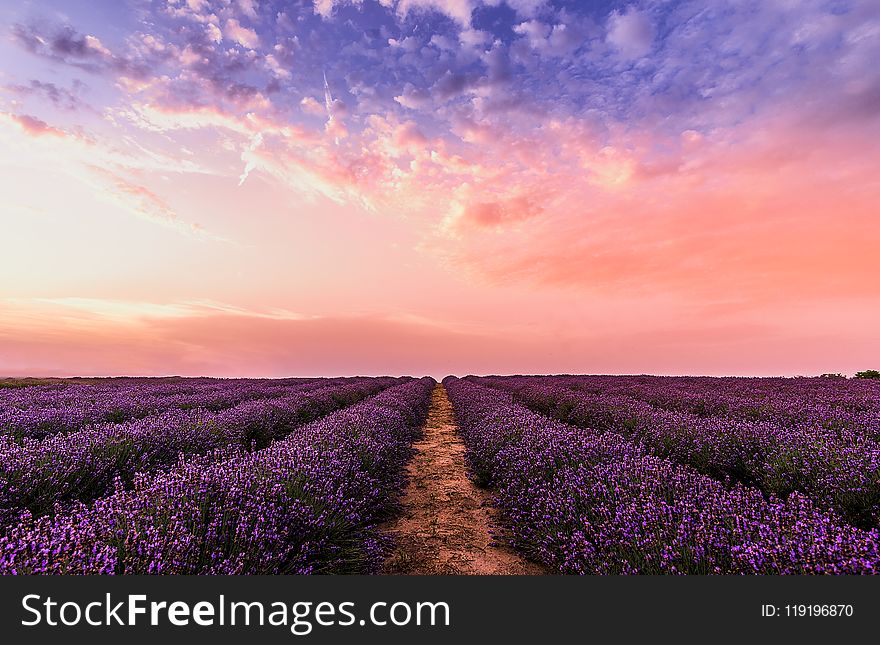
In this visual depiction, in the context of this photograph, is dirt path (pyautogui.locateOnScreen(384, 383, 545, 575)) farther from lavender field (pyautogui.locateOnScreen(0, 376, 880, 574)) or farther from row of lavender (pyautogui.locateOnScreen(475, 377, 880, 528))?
row of lavender (pyautogui.locateOnScreen(475, 377, 880, 528))

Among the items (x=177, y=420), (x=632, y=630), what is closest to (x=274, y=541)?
(x=632, y=630)

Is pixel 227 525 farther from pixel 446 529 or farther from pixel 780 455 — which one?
pixel 780 455

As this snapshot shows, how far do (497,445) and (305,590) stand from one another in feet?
13.4

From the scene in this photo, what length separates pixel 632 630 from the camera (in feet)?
5.18

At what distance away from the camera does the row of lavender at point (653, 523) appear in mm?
1950

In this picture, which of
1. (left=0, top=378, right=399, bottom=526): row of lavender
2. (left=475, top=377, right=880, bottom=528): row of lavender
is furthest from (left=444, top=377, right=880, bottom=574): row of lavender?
(left=0, top=378, right=399, bottom=526): row of lavender

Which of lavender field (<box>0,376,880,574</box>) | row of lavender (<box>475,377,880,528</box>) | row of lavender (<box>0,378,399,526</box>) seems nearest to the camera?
lavender field (<box>0,376,880,574</box>)

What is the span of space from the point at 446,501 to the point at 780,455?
342 cm

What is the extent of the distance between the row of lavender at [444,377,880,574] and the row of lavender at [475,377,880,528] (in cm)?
57

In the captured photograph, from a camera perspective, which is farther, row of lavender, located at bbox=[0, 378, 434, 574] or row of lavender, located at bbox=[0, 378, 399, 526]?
row of lavender, located at bbox=[0, 378, 399, 526]

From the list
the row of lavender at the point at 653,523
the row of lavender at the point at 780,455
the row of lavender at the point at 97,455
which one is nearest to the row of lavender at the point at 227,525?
the row of lavender at the point at 97,455

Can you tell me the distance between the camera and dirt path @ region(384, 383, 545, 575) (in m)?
3.17

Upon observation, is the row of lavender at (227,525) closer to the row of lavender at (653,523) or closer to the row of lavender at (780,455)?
the row of lavender at (653,523)

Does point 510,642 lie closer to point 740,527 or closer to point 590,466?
point 740,527
